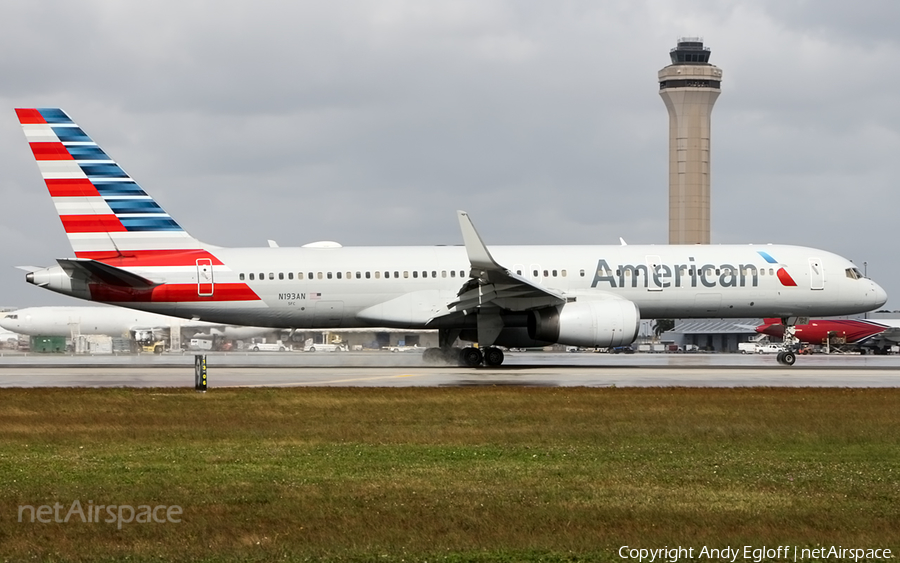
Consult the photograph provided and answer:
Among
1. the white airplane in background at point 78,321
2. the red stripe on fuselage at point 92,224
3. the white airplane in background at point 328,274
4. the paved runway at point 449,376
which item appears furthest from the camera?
the white airplane in background at point 78,321

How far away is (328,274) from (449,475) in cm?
2367

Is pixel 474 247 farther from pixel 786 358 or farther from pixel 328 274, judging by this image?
pixel 786 358

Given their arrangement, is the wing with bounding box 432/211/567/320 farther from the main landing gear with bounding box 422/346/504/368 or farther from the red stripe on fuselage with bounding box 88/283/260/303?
the red stripe on fuselage with bounding box 88/283/260/303

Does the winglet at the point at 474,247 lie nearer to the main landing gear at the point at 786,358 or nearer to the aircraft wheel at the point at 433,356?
the aircraft wheel at the point at 433,356

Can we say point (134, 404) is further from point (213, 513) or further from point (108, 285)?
point (108, 285)

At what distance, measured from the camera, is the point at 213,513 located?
10570 millimetres

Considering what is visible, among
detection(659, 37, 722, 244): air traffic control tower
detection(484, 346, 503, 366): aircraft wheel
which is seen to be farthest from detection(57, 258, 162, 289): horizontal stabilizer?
detection(659, 37, 722, 244): air traffic control tower

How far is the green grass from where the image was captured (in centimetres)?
953

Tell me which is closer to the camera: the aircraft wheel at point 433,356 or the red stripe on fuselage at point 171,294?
the red stripe on fuselage at point 171,294

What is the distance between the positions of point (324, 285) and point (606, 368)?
32.3ft

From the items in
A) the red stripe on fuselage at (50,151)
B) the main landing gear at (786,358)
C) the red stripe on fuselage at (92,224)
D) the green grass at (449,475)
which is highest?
the red stripe on fuselage at (50,151)

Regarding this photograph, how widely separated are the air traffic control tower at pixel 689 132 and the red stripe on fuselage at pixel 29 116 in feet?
474

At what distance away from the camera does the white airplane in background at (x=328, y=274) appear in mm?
35688

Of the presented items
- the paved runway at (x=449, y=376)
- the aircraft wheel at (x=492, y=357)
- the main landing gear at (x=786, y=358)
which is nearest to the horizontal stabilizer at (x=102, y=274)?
the paved runway at (x=449, y=376)
